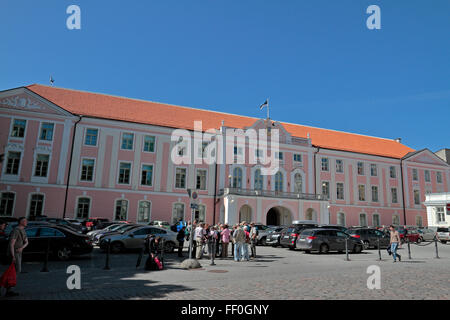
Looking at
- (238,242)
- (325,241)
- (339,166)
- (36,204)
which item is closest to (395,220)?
(339,166)

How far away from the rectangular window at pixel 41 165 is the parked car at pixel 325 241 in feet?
79.1

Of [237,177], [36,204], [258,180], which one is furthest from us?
[258,180]

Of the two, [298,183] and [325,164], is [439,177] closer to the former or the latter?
[325,164]

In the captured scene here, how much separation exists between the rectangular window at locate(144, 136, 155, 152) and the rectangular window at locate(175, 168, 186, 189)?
11.7 ft

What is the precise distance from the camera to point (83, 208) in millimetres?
31547

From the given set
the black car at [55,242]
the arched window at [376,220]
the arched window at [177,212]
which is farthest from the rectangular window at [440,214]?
the black car at [55,242]

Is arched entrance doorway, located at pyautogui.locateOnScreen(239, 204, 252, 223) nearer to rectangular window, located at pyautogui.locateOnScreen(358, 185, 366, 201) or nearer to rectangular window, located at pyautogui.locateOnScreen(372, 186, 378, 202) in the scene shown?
rectangular window, located at pyautogui.locateOnScreen(358, 185, 366, 201)

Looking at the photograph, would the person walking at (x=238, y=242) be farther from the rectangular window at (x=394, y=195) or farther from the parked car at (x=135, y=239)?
the rectangular window at (x=394, y=195)

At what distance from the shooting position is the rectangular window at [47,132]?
31750 millimetres

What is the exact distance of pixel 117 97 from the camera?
40188 mm

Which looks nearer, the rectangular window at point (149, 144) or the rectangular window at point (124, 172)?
the rectangular window at point (124, 172)

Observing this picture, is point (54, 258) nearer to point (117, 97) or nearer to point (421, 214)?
point (117, 97)

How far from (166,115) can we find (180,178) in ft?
26.9

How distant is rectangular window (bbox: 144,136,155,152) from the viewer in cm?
3500
